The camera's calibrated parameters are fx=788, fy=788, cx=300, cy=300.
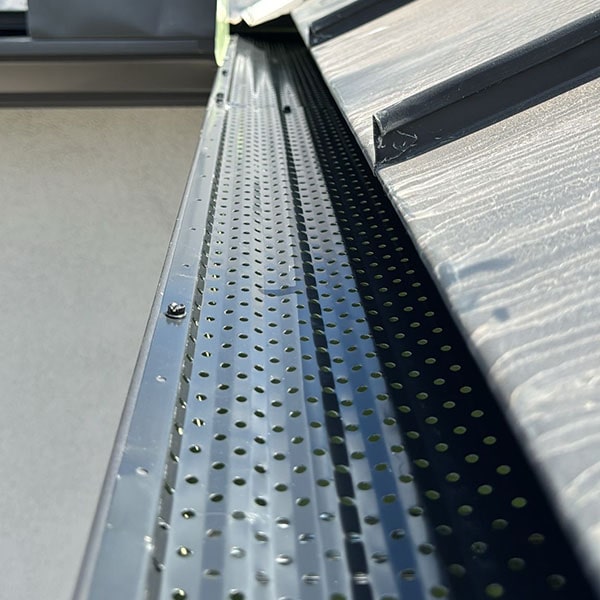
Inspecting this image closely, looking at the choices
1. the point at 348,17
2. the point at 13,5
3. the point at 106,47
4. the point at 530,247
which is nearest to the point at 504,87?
the point at 530,247

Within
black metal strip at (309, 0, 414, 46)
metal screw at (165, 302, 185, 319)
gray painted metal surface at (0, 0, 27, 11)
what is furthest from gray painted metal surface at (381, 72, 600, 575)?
gray painted metal surface at (0, 0, 27, 11)

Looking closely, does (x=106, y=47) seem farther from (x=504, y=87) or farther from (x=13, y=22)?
(x=504, y=87)

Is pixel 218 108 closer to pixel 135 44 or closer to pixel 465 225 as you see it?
pixel 135 44

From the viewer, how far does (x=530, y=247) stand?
61cm

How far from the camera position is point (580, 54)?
93 centimetres

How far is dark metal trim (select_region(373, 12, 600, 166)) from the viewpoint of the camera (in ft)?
2.98

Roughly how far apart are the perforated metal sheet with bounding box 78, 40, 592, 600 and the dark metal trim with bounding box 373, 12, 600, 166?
0.17 metres

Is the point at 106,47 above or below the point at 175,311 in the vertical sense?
above

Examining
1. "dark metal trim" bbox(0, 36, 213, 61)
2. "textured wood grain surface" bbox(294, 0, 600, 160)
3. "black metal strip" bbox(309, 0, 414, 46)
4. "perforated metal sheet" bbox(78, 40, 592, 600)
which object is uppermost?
"dark metal trim" bbox(0, 36, 213, 61)

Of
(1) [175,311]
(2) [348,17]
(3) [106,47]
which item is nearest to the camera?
(1) [175,311]

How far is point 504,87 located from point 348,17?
0.97 metres

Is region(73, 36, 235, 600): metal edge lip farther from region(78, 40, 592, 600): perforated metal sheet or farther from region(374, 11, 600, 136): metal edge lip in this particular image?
region(374, 11, 600, 136): metal edge lip

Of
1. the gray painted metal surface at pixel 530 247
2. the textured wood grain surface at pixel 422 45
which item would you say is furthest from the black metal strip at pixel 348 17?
the gray painted metal surface at pixel 530 247

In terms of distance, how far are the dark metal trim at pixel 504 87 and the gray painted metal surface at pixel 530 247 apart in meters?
0.03
